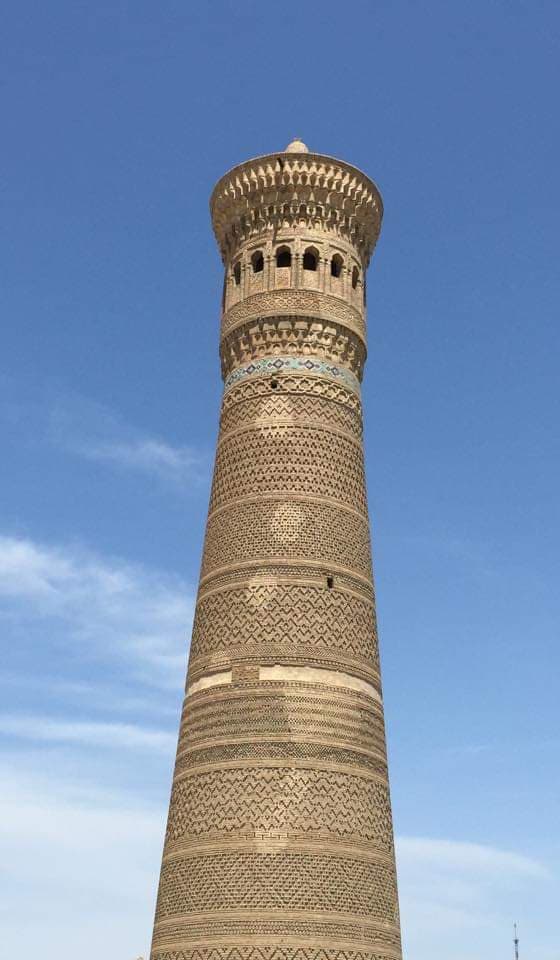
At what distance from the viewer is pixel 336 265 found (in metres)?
18.2

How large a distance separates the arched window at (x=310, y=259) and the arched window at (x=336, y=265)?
12.1 inches

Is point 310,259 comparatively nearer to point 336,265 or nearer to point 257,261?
point 336,265

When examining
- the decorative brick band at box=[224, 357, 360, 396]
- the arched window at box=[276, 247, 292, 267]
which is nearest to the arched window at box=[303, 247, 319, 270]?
the arched window at box=[276, 247, 292, 267]

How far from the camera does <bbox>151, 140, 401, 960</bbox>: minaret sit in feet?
46.6

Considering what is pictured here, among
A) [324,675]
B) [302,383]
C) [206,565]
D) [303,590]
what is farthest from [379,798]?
[302,383]

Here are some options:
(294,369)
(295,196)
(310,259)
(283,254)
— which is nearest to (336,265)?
(310,259)

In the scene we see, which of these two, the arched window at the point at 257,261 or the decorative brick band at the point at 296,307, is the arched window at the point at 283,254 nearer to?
the arched window at the point at 257,261

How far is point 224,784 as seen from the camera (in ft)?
48.5

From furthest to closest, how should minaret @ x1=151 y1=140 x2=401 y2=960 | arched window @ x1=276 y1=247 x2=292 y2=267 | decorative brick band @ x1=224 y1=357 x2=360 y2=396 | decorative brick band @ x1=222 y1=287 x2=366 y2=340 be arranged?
arched window @ x1=276 y1=247 x2=292 y2=267 < decorative brick band @ x1=222 y1=287 x2=366 y2=340 < decorative brick band @ x1=224 y1=357 x2=360 y2=396 < minaret @ x1=151 y1=140 x2=401 y2=960

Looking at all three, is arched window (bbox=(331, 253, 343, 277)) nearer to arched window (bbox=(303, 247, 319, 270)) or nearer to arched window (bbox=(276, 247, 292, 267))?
arched window (bbox=(303, 247, 319, 270))

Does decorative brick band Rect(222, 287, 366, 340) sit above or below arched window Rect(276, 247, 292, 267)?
below

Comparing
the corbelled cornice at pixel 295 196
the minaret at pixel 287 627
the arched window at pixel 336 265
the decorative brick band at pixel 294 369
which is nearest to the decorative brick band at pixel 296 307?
the minaret at pixel 287 627

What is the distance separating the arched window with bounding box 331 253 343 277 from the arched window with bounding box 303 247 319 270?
31 cm

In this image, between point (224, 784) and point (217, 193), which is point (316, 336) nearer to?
point (217, 193)
